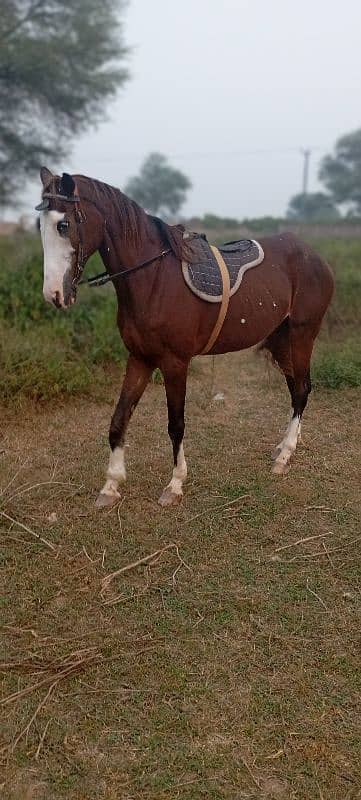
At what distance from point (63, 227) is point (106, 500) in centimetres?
152

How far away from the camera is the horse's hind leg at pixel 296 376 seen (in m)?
3.84

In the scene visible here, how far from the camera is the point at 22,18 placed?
12.3 meters

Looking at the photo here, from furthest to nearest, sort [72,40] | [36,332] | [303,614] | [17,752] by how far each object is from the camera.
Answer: [72,40] → [36,332] → [303,614] → [17,752]

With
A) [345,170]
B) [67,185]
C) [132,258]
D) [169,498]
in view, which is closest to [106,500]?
[169,498]

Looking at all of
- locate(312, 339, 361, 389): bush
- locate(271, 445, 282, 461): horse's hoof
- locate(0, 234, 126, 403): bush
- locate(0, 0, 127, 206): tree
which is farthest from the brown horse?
locate(0, 0, 127, 206): tree

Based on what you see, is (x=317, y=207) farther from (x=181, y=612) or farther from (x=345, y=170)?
(x=181, y=612)

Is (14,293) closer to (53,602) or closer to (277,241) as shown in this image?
(277,241)

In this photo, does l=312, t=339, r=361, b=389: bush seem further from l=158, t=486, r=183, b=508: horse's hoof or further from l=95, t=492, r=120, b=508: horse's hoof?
l=95, t=492, r=120, b=508: horse's hoof

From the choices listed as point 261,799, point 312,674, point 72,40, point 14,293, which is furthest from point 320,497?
point 72,40

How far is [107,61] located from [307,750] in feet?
45.0

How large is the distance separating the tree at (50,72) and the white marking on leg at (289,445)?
10970mm

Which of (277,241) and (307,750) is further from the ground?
(277,241)

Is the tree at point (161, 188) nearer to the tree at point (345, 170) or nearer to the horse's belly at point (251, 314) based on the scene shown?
the tree at point (345, 170)

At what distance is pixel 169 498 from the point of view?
3.42 metres
